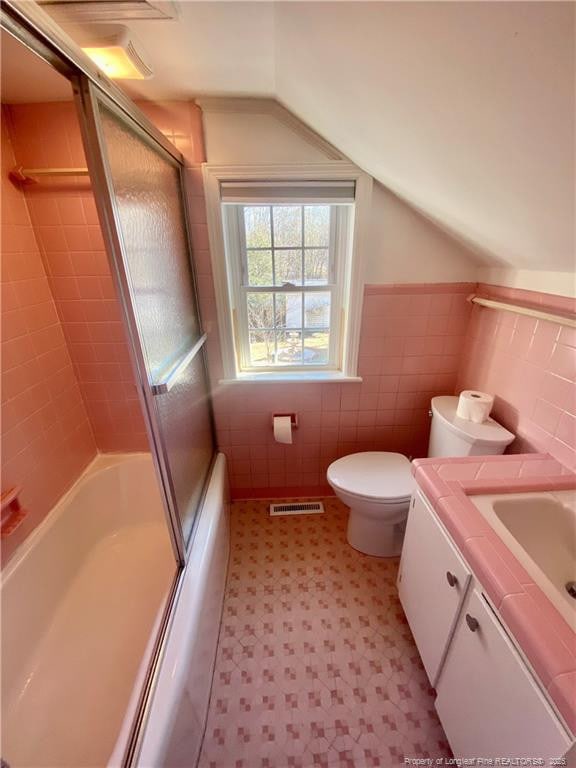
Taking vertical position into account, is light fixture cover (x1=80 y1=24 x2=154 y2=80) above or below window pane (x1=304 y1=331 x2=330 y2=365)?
above

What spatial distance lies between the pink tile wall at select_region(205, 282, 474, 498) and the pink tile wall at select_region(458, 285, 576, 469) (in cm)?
18

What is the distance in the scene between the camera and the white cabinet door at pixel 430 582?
35.9 inches

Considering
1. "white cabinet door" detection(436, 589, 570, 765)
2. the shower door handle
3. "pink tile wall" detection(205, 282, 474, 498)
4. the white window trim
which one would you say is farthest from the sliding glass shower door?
"white cabinet door" detection(436, 589, 570, 765)

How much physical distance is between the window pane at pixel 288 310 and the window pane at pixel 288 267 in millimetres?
75

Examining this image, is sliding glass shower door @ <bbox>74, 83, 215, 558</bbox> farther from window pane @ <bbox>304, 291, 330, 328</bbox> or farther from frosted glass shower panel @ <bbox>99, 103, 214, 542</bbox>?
window pane @ <bbox>304, 291, 330, 328</bbox>

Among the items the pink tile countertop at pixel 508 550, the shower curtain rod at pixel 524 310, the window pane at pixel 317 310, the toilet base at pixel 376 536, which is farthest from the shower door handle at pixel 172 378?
the shower curtain rod at pixel 524 310

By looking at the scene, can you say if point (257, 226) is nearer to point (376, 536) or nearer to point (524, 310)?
point (524, 310)

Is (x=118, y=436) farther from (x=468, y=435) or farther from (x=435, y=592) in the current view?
(x=468, y=435)

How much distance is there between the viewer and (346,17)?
0.65m

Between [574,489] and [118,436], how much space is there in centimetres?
209

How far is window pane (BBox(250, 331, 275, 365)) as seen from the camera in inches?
69.3

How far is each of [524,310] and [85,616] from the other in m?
2.27

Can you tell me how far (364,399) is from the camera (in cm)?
178

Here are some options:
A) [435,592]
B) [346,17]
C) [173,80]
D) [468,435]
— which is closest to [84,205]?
[173,80]
